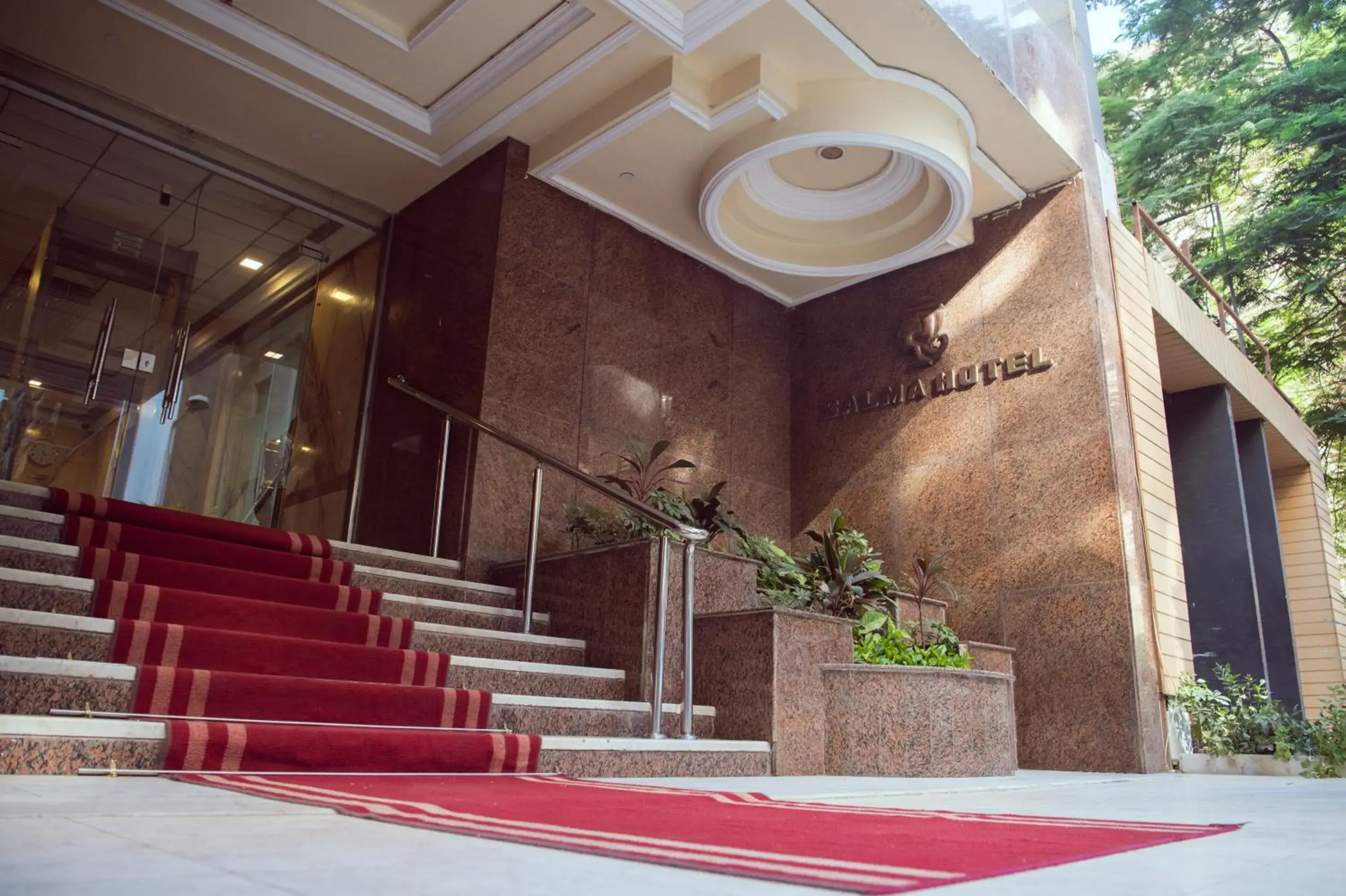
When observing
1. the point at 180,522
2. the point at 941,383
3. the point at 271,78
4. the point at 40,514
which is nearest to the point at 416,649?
the point at 180,522

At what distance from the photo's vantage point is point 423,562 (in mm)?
5363

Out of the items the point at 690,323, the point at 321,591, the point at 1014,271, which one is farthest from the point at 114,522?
the point at 1014,271

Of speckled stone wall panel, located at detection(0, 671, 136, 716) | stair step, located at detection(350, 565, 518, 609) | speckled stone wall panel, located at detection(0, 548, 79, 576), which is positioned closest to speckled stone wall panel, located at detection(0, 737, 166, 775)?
speckled stone wall panel, located at detection(0, 671, 136, 716)

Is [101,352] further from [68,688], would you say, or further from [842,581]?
[842,581]

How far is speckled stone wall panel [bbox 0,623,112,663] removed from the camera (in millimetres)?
2830

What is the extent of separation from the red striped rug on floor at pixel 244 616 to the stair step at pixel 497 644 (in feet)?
0.46

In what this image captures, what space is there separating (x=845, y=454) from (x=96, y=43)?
5837mm

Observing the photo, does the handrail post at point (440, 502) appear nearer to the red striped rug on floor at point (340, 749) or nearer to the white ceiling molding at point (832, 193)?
the white ceiling molding at point (832, 193)

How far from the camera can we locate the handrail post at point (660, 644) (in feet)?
12.5

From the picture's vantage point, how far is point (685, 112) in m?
5.67

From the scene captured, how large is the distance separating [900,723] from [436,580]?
2.48 meters

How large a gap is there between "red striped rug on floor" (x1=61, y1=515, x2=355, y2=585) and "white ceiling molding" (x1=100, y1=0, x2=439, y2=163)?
3.04m

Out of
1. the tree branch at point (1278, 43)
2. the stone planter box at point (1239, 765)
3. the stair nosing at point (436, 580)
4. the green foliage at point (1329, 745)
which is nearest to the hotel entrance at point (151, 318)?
the stair nosing at point (436, 580)

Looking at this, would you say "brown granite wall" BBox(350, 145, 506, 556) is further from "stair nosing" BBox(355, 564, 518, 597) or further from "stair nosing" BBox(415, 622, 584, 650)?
"stair nosing" BBox(415, 622, 584, 650)
